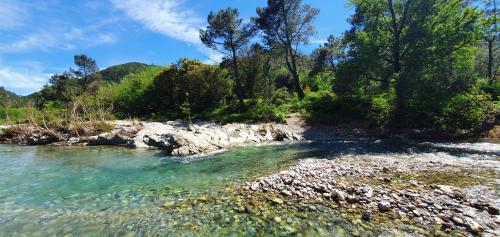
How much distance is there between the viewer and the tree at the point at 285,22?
106ft

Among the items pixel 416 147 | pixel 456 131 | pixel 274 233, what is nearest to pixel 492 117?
pixel 456 131

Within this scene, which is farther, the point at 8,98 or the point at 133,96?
the point at 8,98

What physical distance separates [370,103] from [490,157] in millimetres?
12430

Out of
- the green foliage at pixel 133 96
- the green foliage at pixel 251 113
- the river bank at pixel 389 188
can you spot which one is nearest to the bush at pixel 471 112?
the river bank at pixel 389 188

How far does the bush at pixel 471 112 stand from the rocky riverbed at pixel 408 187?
16.6ft

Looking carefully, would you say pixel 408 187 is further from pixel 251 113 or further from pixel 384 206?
pixel 251 113

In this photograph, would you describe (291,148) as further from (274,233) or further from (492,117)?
(492,117)

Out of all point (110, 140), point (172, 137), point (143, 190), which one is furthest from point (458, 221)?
point (110, 140)

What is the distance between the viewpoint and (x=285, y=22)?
32.7 metres

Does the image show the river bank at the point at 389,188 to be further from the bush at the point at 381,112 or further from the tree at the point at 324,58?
the tree at the point at 324,58

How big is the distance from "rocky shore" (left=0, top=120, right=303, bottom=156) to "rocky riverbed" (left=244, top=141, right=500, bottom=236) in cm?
781

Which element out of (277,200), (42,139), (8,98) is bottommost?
(277,200)

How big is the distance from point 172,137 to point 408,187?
13.6 meters

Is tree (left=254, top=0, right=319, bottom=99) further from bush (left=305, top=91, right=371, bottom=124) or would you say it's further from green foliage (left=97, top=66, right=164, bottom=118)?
green foliage (left=97, top=66, right=164, bottom=118)
